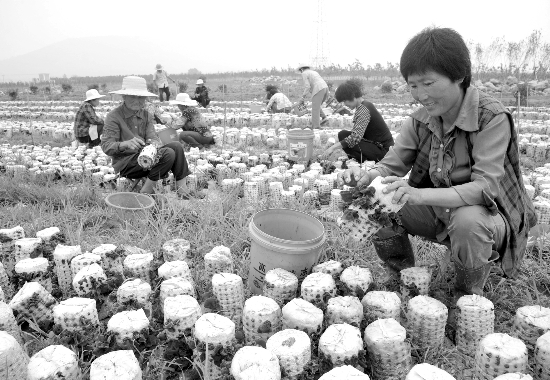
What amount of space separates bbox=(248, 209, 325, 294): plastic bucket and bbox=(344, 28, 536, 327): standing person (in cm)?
37

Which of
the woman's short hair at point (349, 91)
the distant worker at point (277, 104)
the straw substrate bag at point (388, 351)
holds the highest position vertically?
the woman's short hair at point (349, 91)

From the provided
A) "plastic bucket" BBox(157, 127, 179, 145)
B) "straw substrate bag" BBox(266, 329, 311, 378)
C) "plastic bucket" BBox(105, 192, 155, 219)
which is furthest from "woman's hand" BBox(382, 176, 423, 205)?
"plastic bucket" BBox(157, 127, 179, 145)

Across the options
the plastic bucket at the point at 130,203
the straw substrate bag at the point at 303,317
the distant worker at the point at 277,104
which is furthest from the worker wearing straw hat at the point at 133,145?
the distant worker at the point at 277,104

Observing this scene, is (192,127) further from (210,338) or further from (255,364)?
(255,364)

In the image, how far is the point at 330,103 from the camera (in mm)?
10477

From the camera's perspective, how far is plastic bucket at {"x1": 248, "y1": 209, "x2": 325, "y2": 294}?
2.05m

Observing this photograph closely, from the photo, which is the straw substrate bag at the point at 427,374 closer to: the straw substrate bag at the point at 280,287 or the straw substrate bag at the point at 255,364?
the straw substrate bag at the point at 255,364

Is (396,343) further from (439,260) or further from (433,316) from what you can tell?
(439,260)

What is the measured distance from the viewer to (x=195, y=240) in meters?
2.79

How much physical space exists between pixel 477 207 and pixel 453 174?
0.78ft

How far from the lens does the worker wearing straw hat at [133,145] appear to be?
3.74m

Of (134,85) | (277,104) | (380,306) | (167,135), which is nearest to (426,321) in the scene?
(380,306)

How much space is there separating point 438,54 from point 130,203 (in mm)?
2617

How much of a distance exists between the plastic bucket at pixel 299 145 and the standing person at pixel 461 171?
8.94 ft
